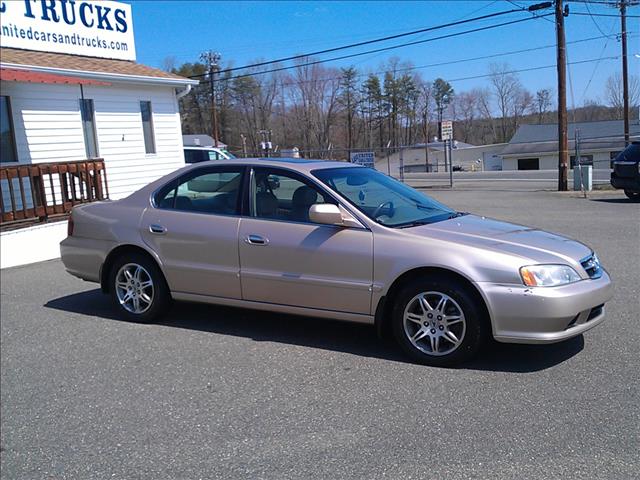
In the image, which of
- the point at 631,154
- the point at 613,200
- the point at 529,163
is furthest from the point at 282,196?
the point at 529,163

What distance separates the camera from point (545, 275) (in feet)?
13.4

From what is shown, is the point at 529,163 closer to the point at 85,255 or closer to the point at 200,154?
the point at 200,154

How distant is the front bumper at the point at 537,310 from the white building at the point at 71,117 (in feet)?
28.3

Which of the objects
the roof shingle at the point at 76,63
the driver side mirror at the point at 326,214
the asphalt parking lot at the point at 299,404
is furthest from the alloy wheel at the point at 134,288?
the roof shingle at the point at 76,63

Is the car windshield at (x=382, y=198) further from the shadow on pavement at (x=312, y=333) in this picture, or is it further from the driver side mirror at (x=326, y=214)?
the shadow on pavement at (x=312, y=333)

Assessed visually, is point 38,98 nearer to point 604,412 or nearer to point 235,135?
point 604,412

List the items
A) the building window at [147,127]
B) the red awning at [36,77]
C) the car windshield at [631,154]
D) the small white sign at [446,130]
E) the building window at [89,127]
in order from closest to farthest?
1. the red awning at [36,77]
2. the building window at [89,127]
3. the car windshield at [631,154]
4. the building window at [147,127]
5. the small white sign at [446,130]

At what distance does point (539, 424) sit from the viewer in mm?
3451

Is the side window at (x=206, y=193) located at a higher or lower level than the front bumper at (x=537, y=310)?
higher

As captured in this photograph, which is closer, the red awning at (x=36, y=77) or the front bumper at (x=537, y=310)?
the front bumper at (x=537, y=310)

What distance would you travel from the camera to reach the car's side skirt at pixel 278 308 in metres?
4.67

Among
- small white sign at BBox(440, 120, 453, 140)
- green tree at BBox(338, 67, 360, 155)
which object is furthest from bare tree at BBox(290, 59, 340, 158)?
small white sign at BBox(440, 120, 453, 140)

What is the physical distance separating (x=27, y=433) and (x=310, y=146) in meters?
73.3

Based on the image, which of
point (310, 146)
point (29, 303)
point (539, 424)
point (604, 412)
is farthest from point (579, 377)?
point (310, 146)
